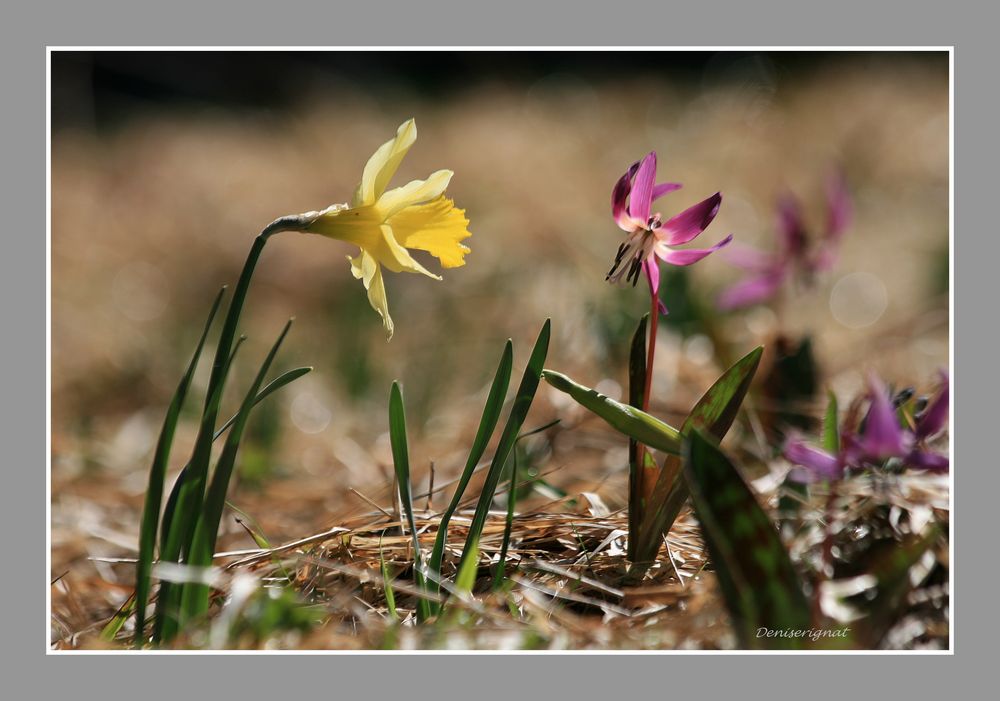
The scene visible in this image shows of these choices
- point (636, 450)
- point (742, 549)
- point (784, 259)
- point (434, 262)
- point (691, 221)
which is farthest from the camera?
point (434, 262)

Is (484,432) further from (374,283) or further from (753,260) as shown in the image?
(753,260)

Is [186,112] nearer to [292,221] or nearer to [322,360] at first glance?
[322,360]

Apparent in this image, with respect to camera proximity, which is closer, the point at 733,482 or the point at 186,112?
the point at 733,482

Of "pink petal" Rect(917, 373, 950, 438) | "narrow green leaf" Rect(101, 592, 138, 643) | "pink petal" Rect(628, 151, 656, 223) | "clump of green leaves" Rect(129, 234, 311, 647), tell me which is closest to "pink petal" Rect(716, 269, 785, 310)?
"pink petal" Rect(917, 373, 950, 438)

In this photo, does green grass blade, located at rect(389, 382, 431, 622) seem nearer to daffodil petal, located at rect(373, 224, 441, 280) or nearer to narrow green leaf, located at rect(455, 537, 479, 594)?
narrow green leaf, located at rect(455, 537, 479, 594)

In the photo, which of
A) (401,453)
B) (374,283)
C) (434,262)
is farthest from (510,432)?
(434,262)

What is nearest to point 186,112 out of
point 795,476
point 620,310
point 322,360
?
point 322,360
